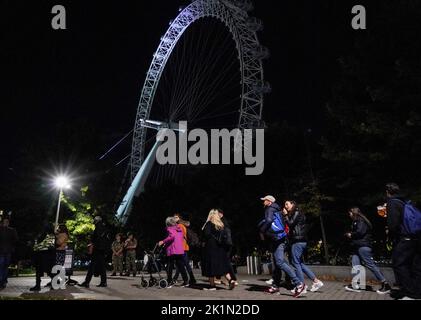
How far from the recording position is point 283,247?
10.1 metres

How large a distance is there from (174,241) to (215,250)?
50.8 inches

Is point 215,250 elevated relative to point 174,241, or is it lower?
lower

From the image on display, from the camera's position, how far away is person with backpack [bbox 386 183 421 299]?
26.0ft

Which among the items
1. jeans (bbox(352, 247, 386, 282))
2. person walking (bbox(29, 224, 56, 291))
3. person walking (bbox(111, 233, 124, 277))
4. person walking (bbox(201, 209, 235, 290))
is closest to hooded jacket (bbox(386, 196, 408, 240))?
jeans (bbox(352, 247, 386, 282))

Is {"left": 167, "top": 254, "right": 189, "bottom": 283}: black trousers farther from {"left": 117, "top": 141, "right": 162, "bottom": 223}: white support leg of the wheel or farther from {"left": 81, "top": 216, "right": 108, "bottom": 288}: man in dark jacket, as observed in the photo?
{"left": 117, "top": 141, "right": 162, "bottom": 223}: white support leg of the wheel

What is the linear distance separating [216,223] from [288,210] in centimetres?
172

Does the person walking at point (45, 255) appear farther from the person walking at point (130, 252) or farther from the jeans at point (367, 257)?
the jeans at point (367, 257)

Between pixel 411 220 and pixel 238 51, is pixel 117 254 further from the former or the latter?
pixel 238 51

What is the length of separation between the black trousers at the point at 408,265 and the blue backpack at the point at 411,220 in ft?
0.60

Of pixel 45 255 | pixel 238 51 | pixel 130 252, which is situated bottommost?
pixel 130 252

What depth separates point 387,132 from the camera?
14953mm

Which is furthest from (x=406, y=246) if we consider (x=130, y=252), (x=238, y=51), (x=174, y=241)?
(x=238, y=51)

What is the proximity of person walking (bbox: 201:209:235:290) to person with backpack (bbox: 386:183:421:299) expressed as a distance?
3.95m
